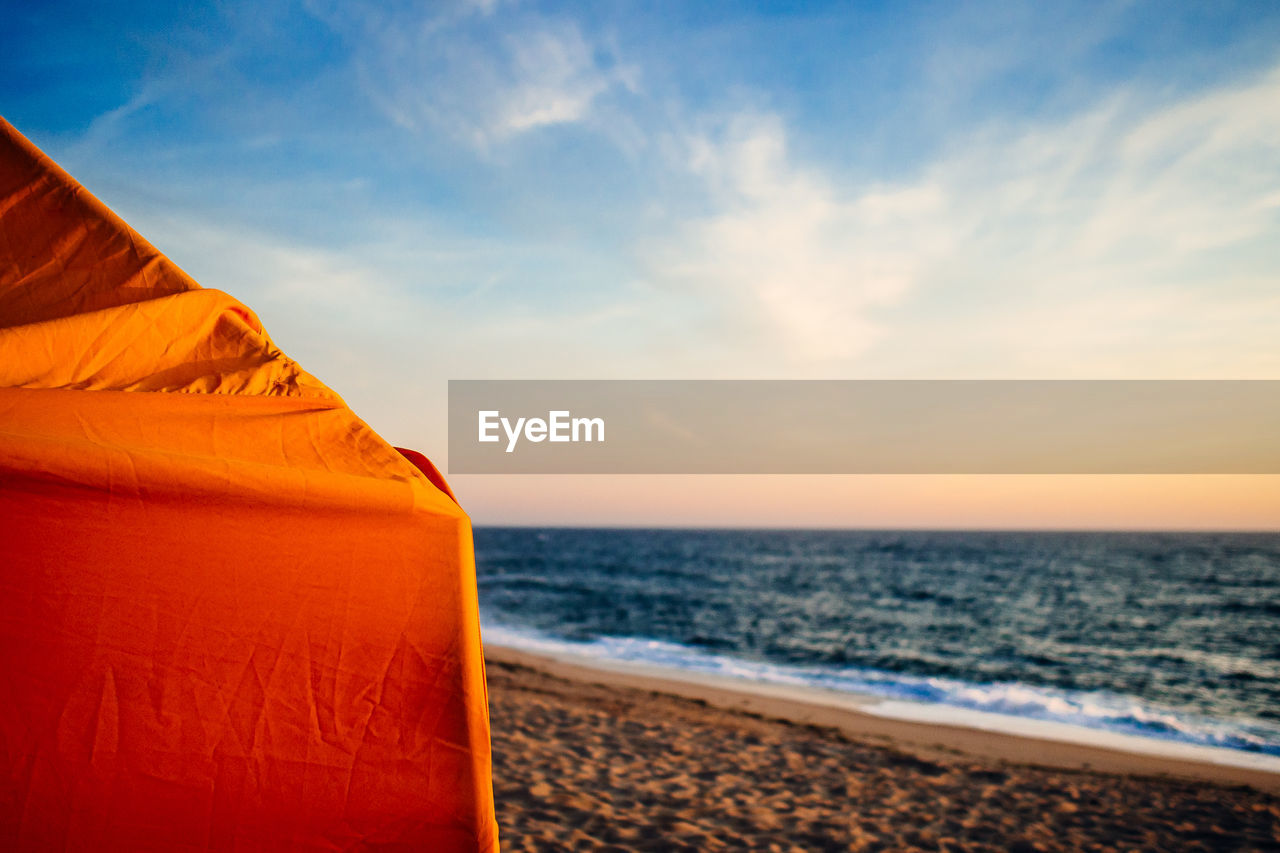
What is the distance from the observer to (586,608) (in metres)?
24.9

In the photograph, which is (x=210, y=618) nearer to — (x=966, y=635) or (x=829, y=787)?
(x=829, y=787)

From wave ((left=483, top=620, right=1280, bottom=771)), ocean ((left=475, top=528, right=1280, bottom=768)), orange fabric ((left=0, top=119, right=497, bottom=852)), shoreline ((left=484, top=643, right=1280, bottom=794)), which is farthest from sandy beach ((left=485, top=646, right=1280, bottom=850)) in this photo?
orange fabric ((left=0, top=119, right=497, bottom=852))

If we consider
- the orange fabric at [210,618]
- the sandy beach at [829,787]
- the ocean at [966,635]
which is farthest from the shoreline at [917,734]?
the orange fabric at [210,618]

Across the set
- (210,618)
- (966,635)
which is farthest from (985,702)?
(210,618)

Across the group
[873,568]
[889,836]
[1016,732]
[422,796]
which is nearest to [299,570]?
[422,796]

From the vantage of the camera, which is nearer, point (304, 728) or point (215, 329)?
point (304, 728)

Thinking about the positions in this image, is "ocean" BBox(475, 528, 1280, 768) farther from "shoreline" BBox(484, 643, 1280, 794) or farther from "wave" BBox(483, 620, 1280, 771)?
"shoreline" BBox(484, 643, 1280, 794)

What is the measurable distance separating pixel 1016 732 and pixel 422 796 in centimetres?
951

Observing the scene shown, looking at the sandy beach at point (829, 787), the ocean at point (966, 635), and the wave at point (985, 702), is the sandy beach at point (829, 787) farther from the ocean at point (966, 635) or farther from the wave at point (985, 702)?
the ocean at point (966, 635)

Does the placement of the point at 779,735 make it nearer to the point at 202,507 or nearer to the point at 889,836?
the point at 889,836

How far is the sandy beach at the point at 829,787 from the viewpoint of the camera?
505cm

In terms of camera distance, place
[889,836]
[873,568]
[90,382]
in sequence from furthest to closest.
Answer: [873,568], [889,836], [90,382]

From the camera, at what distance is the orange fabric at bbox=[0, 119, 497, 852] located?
1345 mm

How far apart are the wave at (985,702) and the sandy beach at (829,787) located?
1.37 metres
